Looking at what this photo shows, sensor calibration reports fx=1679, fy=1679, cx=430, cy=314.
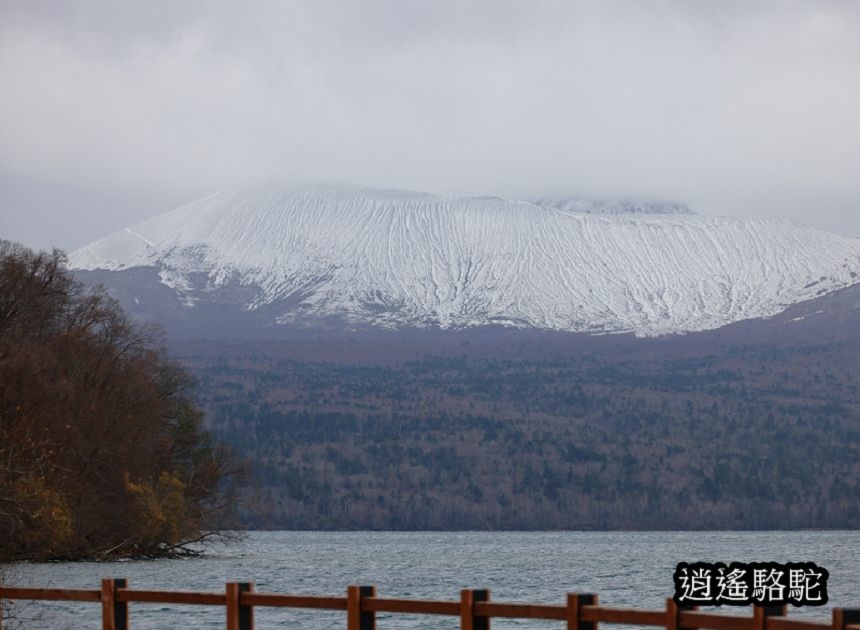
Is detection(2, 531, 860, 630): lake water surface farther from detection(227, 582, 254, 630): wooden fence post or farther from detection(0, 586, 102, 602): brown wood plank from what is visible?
detection(227, 582, 254, 630): wooden fence post

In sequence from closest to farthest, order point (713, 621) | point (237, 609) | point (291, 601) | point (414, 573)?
point (713, 621), point (291, 601), point (237, 609), point (414, 573)

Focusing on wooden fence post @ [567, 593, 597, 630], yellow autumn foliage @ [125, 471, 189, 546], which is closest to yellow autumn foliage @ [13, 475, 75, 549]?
yellow autumn foliage @ [125, 471, 189, 546]

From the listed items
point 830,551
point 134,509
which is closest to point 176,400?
point 134,509

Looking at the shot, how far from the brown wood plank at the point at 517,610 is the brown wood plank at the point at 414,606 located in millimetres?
267

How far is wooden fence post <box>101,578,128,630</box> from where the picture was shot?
2084cm

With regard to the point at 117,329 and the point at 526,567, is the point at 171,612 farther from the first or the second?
the point at 526,567

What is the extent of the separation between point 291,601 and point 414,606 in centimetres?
186

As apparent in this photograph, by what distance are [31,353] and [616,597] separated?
951 inches

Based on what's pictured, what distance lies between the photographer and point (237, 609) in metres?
19.5

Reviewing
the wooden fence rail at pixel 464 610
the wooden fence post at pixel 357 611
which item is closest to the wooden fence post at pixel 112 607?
the wooden fence rail at pixel 464 610

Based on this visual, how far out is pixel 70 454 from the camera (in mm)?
71688

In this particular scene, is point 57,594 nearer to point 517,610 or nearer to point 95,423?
point 517,610

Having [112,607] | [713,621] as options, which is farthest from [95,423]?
[713,621]

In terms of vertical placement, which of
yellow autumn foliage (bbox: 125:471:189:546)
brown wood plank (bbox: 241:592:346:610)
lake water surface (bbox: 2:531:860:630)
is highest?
brown wood plank (bbox: 241:592:346:610)
